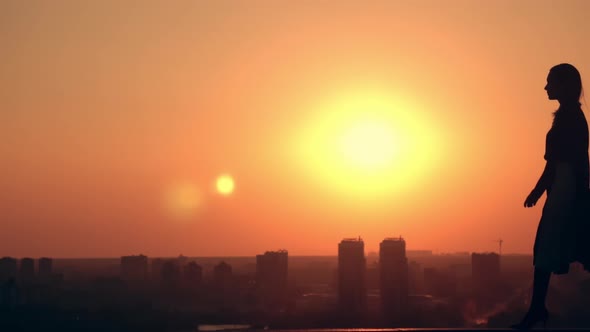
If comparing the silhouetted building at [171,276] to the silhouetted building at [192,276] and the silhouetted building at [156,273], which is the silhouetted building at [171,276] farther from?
the silhouetted building at [156,273]

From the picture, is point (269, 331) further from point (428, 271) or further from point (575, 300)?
point (428, 271)

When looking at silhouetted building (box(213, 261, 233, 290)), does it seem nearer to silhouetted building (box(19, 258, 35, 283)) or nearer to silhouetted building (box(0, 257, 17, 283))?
silhouetted building (box(19, 258, 35, 283))

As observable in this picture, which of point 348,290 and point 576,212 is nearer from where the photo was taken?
point 576,212

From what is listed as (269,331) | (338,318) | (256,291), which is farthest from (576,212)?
(256,291)

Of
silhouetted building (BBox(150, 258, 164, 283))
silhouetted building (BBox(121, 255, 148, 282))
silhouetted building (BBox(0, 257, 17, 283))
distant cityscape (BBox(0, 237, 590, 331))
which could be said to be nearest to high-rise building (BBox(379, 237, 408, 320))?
distant cityscape (BBox(0, 237, 590, 331))

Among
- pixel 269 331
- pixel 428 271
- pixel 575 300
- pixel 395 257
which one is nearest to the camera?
pixel 269 331

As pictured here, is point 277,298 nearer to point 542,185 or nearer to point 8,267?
point 8,267
